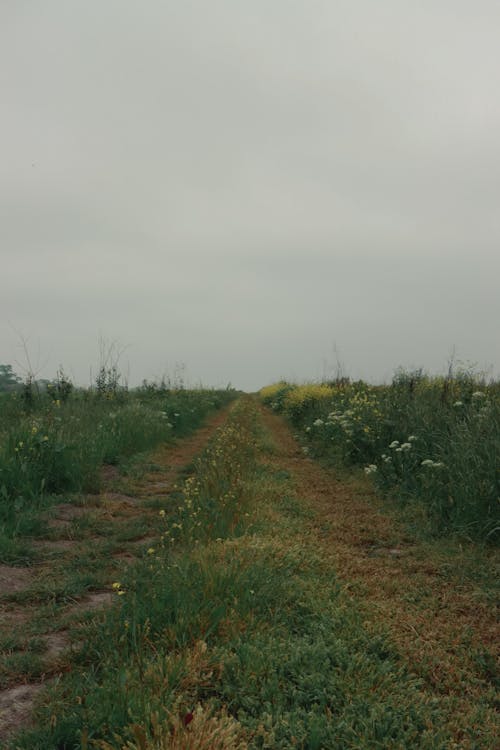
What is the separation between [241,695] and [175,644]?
0.52m

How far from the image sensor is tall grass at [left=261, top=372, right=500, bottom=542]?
231 inches

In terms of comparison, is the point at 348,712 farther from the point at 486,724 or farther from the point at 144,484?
the point at 144,484

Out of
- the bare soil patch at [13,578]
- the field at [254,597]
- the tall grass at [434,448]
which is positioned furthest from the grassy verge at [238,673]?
the tall grass at [434,448]

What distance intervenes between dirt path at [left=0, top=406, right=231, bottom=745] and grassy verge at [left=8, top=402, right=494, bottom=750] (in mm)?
197

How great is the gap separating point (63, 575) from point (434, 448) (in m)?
5.06

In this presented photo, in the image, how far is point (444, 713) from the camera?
2.87 meters

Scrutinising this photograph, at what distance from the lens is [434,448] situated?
7625mm

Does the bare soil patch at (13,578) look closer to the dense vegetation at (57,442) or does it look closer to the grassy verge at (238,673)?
the dense vegetation at (57,442)

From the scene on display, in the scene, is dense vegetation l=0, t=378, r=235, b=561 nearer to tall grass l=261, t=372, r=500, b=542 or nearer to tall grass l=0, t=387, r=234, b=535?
→ tall grass l=0, t=387, r=234, b=535

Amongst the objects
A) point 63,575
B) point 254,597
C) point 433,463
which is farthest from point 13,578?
point 433,463

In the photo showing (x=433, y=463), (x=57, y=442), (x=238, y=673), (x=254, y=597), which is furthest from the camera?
(x=57, y=442)

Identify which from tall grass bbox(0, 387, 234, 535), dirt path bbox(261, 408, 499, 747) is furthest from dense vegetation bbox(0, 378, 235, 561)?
dirt path bbox(261, 408, 499, 747)

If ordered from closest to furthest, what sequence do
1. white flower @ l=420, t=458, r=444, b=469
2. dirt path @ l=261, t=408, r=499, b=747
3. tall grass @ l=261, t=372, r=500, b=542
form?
dirt path @ l=261, t=408, r=499, b=747, tall grass @ l=261, t=372, r=500, b=542, white flower @ l=420, t=458, r=444, b=469

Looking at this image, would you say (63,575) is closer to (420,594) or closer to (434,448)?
(420,594)
